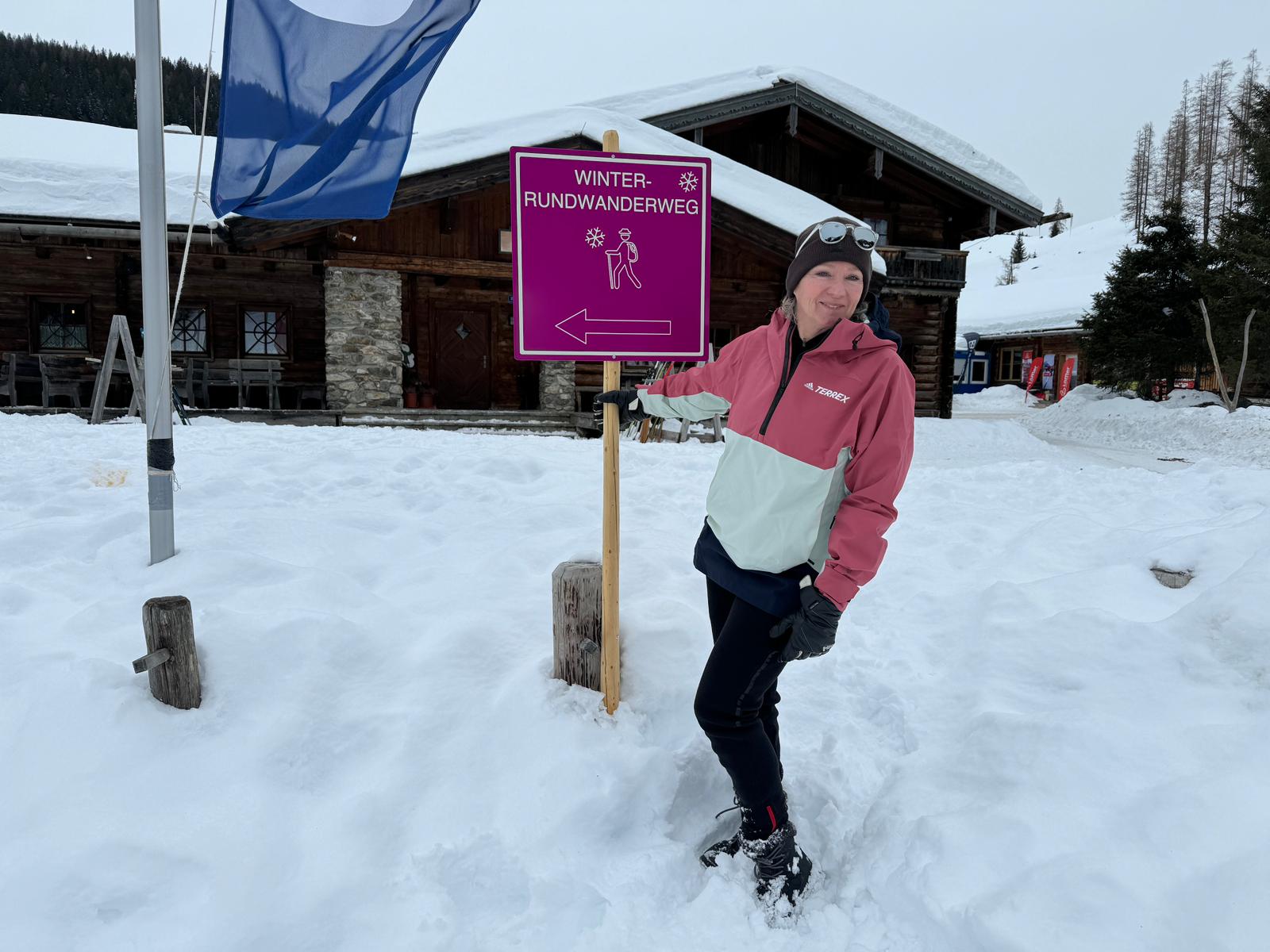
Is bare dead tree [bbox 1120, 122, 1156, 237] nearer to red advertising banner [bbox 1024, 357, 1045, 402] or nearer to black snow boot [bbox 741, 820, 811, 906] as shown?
red advertising banner [bbox 1024, 357, 1045, 402]

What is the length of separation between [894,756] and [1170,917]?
40.5 inches

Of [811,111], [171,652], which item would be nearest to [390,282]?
[811,111]

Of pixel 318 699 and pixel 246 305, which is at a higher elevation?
pixel 246 305

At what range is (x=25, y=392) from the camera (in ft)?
42.3

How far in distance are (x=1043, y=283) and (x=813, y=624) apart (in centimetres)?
5869

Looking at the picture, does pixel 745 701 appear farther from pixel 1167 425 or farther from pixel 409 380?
pixel 1167 425

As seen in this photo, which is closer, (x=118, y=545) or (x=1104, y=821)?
(x=1104, y=821)

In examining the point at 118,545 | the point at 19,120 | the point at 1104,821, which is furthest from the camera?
the point at 19,120

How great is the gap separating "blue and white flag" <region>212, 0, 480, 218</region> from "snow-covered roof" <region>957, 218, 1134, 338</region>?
2424cm

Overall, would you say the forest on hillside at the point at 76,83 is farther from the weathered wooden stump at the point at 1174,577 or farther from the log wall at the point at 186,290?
the weathered wooden stump at the point at 1174,577

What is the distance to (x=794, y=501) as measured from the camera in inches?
79.0

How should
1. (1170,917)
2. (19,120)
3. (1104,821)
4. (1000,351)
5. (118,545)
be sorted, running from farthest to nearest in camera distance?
(1000,351) < (19,120) < (118,545) < (1104,821) < (1170,917)

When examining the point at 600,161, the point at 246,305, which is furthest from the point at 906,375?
the point at 246,305

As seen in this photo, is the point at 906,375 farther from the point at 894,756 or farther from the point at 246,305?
the point at 246,305
